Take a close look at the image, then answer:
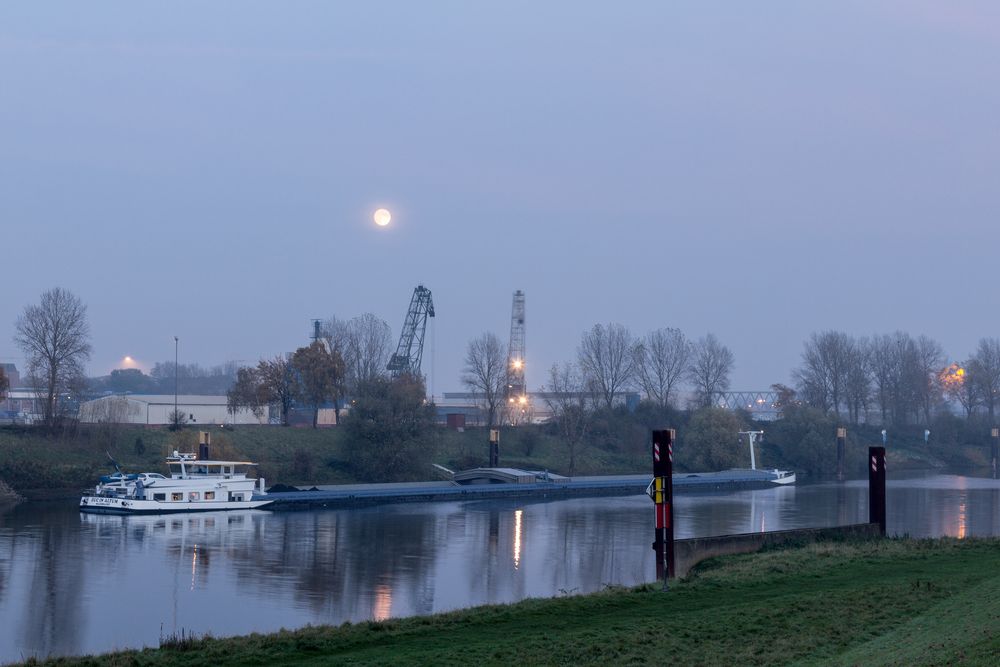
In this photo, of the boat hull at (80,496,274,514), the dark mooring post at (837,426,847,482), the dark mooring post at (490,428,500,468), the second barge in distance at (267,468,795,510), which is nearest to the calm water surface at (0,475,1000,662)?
the boat hull at (80,496,274,514)

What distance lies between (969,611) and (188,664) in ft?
35.2

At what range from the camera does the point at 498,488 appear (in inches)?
Answer: 2542

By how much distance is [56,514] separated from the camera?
4728 cm

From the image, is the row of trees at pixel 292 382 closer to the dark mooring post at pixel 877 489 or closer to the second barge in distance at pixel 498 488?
the second barge in distance at pixel 498 488

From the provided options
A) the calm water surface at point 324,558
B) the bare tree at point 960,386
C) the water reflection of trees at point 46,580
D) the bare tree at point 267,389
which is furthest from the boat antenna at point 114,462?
the bare tree at point 960,386

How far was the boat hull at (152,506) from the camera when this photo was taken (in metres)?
48.6

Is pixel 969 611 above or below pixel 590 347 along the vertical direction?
below

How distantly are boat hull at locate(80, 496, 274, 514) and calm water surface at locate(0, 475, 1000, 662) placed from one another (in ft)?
3.41

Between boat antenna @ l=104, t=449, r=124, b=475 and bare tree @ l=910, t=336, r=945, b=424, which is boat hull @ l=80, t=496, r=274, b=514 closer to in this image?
boat antenna @ l=104, t=449, r=124, b=475

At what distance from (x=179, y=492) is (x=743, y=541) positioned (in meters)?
32.4

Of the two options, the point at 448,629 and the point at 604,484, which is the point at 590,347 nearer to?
the point at 604,484

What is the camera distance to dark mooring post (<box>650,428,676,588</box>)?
66.4 feet

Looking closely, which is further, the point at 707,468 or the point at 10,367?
the point at 10,367

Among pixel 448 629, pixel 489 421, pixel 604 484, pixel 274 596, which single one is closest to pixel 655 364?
pixel 489 421
